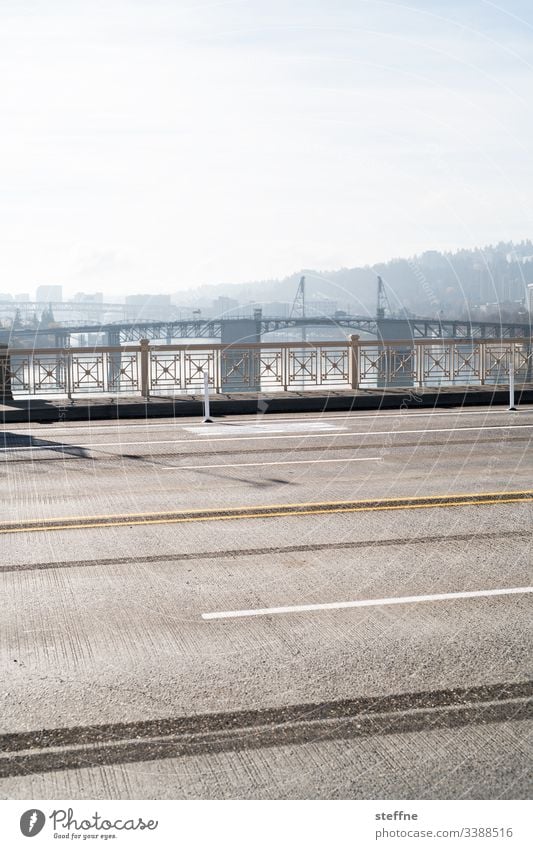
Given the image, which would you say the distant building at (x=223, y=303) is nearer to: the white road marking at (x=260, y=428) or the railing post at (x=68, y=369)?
the railing post at (x=68, y=369)

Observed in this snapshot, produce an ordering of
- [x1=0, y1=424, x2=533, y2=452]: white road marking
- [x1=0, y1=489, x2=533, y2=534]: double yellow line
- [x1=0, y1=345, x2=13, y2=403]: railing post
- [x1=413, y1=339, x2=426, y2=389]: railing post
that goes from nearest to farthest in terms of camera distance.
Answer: [x1=0, y1=489, x2=533, y2=534]: double yellow line → [x1=0, y1=424, x2=533, y2=452]: white road marking → [x1=0, y1=345, x2=13, y2=403]: railing post → [x1=413, y1=339, x2=426, y2=389]: railing post

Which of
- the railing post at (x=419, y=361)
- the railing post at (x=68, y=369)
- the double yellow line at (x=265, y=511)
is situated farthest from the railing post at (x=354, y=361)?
the double yellow line at (x=265, y=511)

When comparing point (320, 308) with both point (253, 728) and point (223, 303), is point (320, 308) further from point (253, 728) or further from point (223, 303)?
point (253, 728)

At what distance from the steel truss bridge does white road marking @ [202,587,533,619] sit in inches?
708

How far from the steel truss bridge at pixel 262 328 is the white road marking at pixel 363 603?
17988 millimetres

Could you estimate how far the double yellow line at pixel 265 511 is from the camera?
1034cm

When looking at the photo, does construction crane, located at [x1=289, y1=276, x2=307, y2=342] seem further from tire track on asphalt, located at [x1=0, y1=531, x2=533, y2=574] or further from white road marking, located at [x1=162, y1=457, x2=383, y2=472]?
tire track on asphalt, located at [x1=0, y1=531, x2=533, y2=574]

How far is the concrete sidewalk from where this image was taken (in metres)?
21.9

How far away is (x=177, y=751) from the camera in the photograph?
5047mm

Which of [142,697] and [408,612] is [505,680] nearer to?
[408,612]

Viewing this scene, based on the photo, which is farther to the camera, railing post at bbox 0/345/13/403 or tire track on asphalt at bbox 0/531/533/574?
railing post at bbox 0/345/13/403

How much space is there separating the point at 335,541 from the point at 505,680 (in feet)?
12.0

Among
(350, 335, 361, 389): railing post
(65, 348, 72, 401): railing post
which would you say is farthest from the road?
(350, 335, 361, 389): railing post

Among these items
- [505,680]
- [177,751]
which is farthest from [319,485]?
[177,751]
